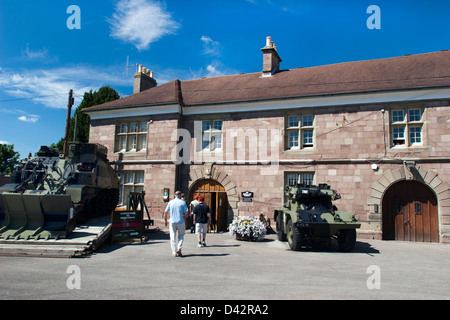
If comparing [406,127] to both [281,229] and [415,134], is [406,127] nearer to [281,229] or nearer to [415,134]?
[415,134]

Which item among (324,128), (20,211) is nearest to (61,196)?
(20,211)

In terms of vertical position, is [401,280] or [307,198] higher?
[307,198]

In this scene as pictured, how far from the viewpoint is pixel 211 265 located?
26.0 ft

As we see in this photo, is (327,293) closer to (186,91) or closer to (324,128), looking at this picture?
(324,128)

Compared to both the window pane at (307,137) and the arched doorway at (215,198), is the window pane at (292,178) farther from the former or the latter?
the arched doorway at (215,198)

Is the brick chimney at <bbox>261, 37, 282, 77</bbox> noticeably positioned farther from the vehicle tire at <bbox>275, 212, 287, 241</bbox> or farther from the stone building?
the vehicle tire at <bbox>275, 212, 287, 241</bbox>

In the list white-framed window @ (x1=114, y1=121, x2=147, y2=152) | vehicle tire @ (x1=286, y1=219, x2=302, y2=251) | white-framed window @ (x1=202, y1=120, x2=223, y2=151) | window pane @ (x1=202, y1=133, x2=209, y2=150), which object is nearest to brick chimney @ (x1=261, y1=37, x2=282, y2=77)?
white-framed window @ (x1=202, y1=120, x2=223, y2=151)

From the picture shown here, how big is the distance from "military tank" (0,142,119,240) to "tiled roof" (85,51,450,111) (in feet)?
17.2

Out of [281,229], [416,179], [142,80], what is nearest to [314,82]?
[416,179]

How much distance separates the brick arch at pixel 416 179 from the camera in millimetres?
12977

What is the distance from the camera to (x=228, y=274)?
22.9ft

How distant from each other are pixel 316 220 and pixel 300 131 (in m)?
6.10

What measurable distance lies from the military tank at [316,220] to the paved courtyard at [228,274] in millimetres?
443

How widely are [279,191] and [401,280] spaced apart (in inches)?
340
